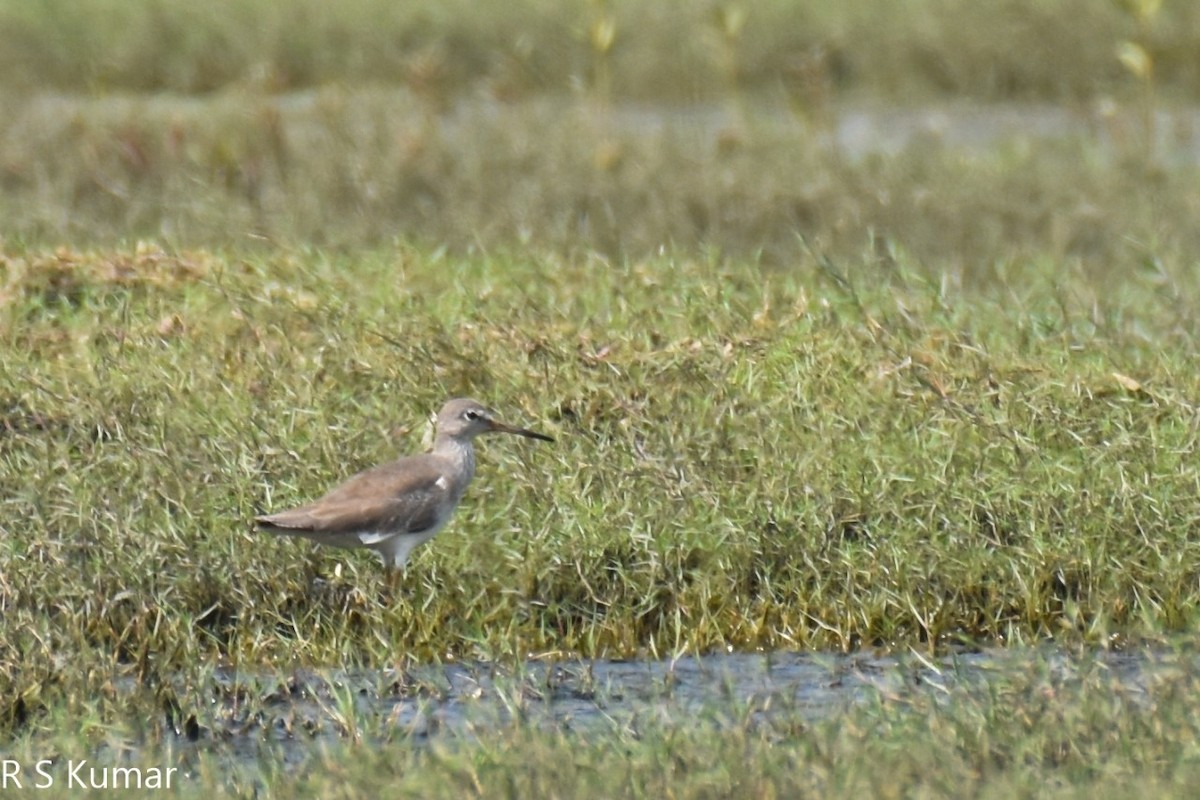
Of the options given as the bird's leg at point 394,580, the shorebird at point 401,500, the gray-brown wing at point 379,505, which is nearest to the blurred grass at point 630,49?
the shorebird at point 401,500

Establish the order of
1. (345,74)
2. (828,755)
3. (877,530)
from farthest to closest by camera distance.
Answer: (345,74) → (877,530) → (828,755)

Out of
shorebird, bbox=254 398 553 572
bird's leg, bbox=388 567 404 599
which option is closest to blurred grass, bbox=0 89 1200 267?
shorebird, bbox=254 398 553 572

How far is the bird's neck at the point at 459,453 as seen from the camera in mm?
6309

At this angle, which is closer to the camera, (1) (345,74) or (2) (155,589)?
(2) (155,589)

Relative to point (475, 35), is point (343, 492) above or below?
above

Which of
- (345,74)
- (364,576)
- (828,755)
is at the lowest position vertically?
(345,74)

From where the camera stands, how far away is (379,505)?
19.0 feet

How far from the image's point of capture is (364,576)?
6027mm

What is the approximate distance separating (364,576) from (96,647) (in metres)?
0.77

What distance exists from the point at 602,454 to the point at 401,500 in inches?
35.8

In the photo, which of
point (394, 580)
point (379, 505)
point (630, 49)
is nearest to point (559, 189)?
point (630, 49)

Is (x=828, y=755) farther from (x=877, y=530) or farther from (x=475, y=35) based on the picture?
(x=475, y=35)

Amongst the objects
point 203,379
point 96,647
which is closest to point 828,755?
point 96,647

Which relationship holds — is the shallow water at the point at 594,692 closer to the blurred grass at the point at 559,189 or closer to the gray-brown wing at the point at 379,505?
the gray-brown wing at the point at 379,505
